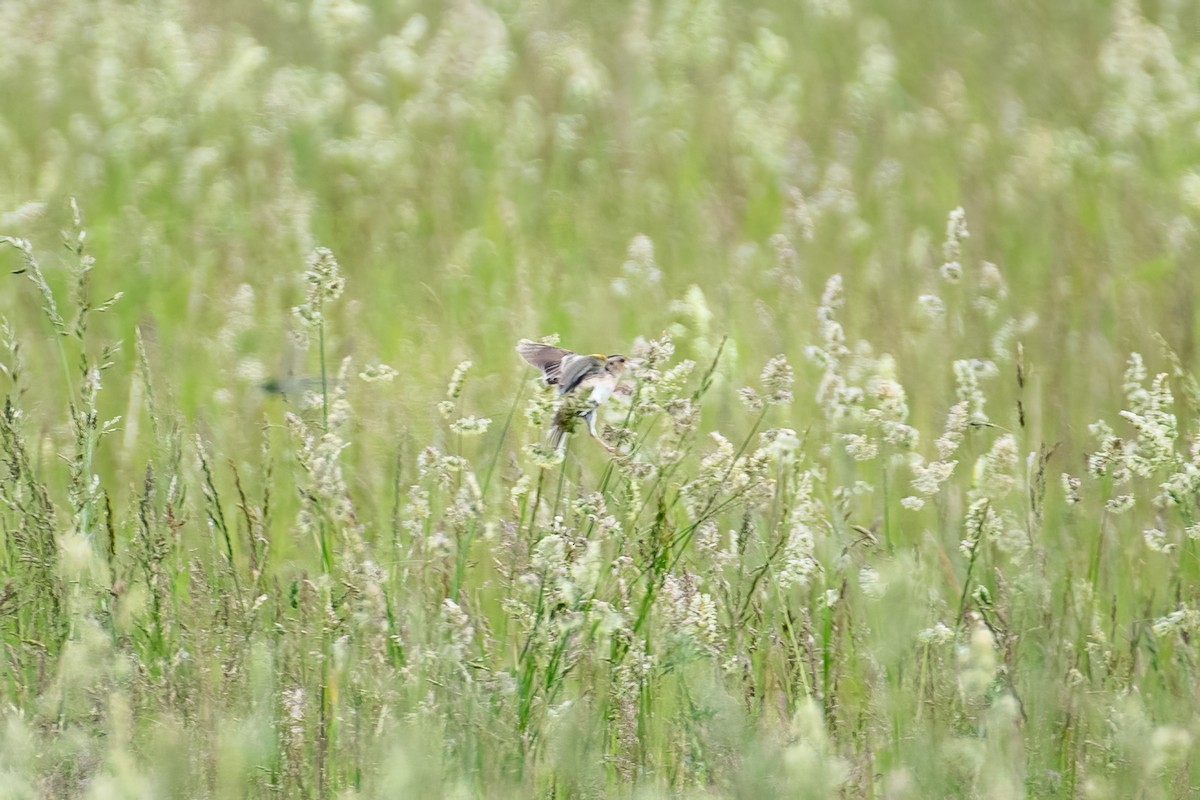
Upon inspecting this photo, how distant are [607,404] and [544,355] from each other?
0.20 metres

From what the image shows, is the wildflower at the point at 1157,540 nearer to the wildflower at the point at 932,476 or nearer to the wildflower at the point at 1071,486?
the wildflower at the point at 1071,486

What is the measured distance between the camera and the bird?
7.77 ft

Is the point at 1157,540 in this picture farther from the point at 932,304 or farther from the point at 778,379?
the point at 932,304

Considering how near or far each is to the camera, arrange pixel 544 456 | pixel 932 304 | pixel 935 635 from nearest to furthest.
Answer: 1. pixel 544 456
2. pixel 935 635
3. pixel 932 304

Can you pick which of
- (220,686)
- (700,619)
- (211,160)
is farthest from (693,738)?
(211,160)

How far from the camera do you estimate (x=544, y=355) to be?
2602 mm

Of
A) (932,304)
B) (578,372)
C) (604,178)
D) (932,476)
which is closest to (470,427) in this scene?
(578,372)

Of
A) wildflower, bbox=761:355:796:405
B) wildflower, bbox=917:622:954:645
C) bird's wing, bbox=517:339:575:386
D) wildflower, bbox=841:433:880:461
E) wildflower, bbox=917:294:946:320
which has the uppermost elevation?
wildflower, bbox=761:355:796:405

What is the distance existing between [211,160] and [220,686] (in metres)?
3.58

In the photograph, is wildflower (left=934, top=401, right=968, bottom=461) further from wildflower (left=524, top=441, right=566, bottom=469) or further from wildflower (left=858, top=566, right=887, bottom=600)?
wildflower (left=524, top=441, right=566, bottom=469)

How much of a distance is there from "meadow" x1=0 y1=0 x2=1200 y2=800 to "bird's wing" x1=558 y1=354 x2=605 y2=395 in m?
0.07

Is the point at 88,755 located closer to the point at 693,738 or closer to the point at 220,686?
the point at 220,686

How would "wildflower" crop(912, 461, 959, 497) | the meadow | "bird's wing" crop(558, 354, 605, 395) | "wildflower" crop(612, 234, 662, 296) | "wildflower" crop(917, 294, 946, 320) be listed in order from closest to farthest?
the meadow < "bird's wing" crop(558, 354, 605, 395) < "wildflower" crop(912, 461, 959, 497) < "wildflower" crop(917, 294, 946, 320) < "wildflower" crop(612, 234, 662, 296)

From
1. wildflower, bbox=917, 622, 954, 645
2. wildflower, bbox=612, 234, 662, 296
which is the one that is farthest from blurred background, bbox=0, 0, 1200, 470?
wildflower, bbox=917, 622, 954, 645
